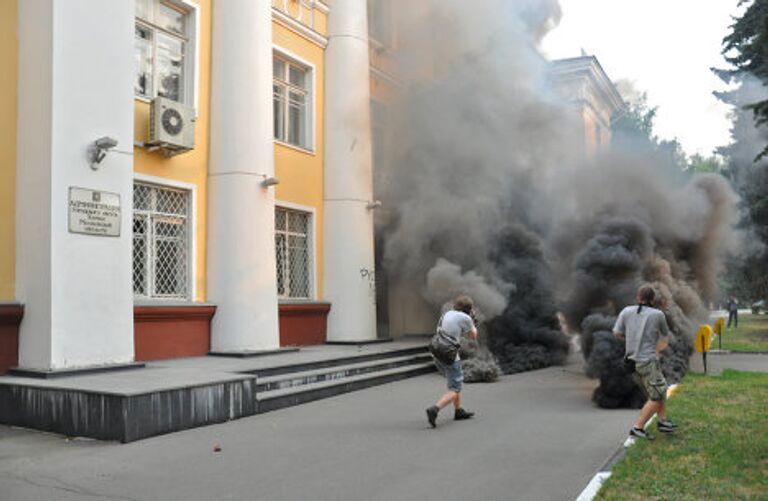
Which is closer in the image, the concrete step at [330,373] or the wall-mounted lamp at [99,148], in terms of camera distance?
the wall-mounted lamp at [99,148]

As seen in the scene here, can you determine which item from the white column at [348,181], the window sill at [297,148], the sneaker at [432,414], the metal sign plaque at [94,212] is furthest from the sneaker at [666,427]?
the window sill at [297,148]

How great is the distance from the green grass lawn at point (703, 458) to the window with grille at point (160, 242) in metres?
7.66

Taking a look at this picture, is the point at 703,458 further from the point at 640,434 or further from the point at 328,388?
the point at 328,388

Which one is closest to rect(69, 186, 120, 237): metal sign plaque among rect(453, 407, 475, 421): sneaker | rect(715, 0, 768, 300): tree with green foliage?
rect(453, 407, 475, 421): sneaker

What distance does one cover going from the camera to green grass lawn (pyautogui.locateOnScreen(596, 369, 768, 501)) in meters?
5.14

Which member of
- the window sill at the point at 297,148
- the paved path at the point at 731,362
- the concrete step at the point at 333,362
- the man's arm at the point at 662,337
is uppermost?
→ the window sill at the point at 297,148

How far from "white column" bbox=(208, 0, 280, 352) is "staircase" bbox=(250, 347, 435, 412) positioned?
5.14ft

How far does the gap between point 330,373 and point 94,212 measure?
4.16m

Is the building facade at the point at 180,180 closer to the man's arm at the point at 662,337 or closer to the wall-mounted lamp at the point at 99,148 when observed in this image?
the wall-mounted lamp at the point at 99,148

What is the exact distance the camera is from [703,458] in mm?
6188

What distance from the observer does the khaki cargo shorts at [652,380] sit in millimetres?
7082

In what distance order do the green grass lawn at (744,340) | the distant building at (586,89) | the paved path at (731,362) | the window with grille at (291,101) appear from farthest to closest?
the distant building at (586,89) < the green grass lawn at (744,340) < the window with grille at (291,101) < the paved path at (731,362)

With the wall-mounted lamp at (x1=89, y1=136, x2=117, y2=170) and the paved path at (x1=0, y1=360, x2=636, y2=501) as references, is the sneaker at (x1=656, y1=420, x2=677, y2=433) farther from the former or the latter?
the wall-mounted lamp at (x1=89, y1=136, x2=117, y2=170)

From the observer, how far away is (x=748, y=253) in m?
19.4
